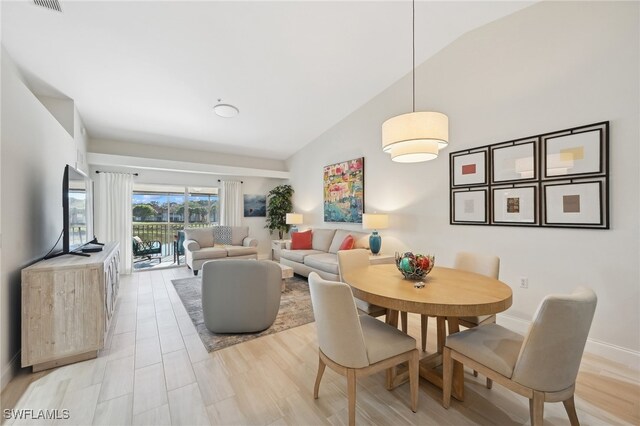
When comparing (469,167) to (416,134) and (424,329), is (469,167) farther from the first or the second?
(424,329)

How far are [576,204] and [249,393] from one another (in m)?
3.22

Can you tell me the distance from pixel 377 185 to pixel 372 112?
1.27 m

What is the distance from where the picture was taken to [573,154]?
2398mm

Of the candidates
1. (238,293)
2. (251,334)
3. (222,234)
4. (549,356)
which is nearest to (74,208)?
(238,293)

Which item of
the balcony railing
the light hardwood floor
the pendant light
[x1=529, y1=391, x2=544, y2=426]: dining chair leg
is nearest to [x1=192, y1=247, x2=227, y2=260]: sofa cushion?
the balcony railing

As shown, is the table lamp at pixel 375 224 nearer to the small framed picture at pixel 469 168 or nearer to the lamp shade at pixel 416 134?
the small framed picture at pixel 469 168

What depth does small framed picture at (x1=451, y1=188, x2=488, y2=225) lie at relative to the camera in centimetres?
304

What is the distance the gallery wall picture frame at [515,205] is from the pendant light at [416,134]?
126cm

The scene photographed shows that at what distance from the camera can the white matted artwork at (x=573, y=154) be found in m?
2.28

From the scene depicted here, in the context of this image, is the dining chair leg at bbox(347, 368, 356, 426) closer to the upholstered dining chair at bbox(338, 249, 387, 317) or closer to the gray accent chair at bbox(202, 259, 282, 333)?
the upholstered dining chair at bbox(338, 249, 387, 317)

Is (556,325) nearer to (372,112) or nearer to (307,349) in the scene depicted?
(307,349)

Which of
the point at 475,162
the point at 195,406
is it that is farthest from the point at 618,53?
the point at 195,406

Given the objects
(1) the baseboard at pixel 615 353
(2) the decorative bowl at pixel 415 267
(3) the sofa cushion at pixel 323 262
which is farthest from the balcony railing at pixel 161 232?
(1) the baseboard at pixel 615 353

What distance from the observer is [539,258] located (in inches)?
104
